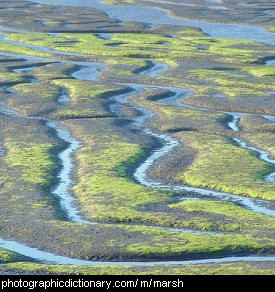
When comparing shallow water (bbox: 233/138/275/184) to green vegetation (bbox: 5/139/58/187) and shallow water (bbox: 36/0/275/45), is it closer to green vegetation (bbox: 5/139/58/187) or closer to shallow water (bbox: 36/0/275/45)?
green vegetation (bbox: 5/139/58/187)

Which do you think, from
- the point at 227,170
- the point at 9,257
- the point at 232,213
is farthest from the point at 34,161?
the point at 9,257

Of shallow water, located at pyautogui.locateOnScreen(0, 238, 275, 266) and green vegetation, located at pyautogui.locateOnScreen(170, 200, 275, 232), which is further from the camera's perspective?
green vegetation, located at pyautogui.locateOnScreen(170, 200, 275, 232)

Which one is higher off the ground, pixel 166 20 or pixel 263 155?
pixel 263 155

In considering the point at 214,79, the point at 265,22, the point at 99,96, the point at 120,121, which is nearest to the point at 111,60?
the point at 214,79

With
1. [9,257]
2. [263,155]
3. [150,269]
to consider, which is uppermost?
[150,269]

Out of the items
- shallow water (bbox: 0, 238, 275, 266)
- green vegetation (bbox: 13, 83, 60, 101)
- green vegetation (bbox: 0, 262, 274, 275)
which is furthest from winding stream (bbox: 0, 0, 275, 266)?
green vegetation (bbox: 13, 83, 60, 101)

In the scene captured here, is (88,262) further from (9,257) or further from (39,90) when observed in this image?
(39,90)

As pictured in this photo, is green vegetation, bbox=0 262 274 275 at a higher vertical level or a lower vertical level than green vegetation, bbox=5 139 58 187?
higher

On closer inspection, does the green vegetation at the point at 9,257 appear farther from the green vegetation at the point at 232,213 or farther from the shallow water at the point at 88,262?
the green vegetation at the point at 232,213

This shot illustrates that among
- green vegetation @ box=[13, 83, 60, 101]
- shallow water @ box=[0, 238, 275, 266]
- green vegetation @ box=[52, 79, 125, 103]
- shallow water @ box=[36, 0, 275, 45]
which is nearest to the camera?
shallow water @ box=[0, 238, 275, 266]
